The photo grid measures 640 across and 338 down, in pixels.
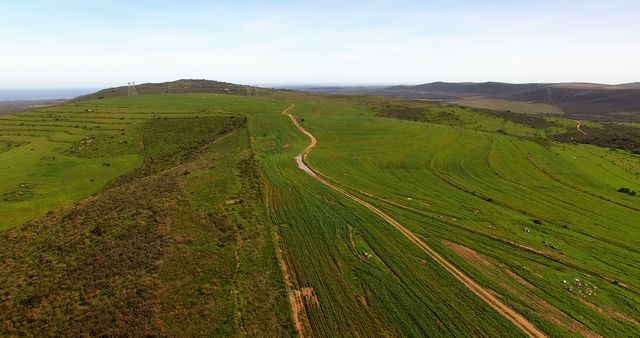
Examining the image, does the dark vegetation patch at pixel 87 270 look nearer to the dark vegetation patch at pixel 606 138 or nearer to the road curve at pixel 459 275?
the road curve at pixel 459 275

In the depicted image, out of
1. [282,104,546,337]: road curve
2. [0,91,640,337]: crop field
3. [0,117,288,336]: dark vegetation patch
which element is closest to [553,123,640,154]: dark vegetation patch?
[0,91,640,337]: crop field

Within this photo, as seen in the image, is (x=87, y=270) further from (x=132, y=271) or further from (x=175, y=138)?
(x=175, y=138)

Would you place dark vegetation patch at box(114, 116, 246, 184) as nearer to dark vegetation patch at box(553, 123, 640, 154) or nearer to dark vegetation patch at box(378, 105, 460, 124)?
dark vegetation patch at box(378, 105, 460, 124)

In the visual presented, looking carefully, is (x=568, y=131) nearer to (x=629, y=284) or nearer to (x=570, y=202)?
(x=570, y=202)

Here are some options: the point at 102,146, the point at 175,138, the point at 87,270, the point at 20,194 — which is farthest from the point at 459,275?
the point at 102,146

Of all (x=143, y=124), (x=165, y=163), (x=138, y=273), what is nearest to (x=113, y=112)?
(x=143, y=124)
